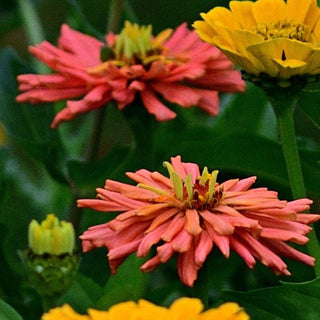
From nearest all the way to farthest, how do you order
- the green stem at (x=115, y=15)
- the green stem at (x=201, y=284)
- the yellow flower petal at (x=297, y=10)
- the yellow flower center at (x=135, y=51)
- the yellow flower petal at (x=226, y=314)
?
the yellow flower petal at (x=226, y=314)
the green stem at (x=201, y=284)
the yellow flower petal at (x=297, y=10)
the yellow flower center at (x=135, y=51)
the green stem at (x=115, y=15)

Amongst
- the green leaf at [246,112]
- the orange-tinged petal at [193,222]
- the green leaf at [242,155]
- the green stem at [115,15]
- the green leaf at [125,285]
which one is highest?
the orange-tinged petal at [193,222]

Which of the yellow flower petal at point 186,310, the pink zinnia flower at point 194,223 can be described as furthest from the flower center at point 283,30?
the yellow flower petal at point 186,310

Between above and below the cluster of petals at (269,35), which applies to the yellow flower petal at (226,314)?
below

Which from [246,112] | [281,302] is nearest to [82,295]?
[281,302]

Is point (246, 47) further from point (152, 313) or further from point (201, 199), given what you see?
point (152, 313)

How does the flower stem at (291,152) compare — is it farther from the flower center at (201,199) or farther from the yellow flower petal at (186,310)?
the yellow flower petal at (186,310)

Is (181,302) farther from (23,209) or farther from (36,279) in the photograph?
(23,209)

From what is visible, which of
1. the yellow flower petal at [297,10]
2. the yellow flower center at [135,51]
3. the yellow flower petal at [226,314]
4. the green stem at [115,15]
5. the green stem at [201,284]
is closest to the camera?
the yellow flower petal at [226,314]
